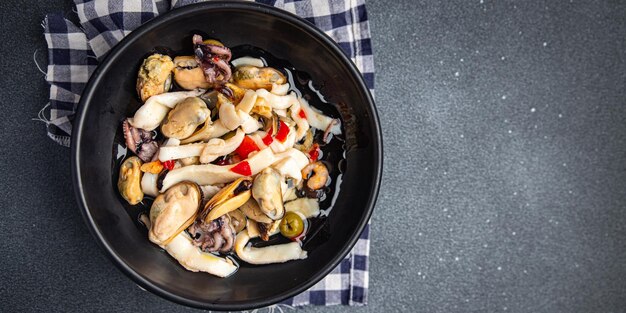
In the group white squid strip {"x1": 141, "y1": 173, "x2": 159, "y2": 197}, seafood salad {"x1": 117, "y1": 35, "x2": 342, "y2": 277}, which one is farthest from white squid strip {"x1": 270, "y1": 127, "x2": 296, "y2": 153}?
white squid strip {"x1": 141, "y1": 173, "x2": 159, "y2": 197}

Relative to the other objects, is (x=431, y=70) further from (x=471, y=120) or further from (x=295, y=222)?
(x=295, y=222)

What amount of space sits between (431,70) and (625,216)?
2.03ft

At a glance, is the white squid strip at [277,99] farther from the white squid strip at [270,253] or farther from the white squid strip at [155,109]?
the white squid strip at [270,253]

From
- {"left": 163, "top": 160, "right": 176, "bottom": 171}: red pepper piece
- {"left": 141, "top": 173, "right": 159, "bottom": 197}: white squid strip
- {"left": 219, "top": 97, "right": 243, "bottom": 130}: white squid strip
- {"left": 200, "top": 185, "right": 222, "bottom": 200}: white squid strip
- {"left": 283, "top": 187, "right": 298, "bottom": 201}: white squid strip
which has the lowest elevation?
{"left": 283, "top": 187, "right": 298, "bottom": 201}: white squid strip

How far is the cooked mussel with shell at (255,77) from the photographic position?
961 millimetres

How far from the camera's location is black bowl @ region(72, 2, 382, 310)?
2.91 feet

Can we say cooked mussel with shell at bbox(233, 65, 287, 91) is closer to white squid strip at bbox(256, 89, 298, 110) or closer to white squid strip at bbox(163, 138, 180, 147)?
white squid strip at bbox(256, 89, 298, 110)

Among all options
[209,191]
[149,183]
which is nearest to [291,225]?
[209,191]

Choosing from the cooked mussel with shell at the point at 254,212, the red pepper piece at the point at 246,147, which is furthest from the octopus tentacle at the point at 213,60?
the cooked mussel with shell at the point at 254,212

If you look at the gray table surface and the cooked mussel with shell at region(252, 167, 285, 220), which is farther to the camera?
the gray table surface

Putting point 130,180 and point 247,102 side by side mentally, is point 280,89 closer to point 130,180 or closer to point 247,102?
point 247,102

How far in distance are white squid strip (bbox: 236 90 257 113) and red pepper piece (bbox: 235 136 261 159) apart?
57 millimetres

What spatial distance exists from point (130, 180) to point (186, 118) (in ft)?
0.46

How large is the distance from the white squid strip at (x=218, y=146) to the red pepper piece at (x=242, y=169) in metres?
0.03
